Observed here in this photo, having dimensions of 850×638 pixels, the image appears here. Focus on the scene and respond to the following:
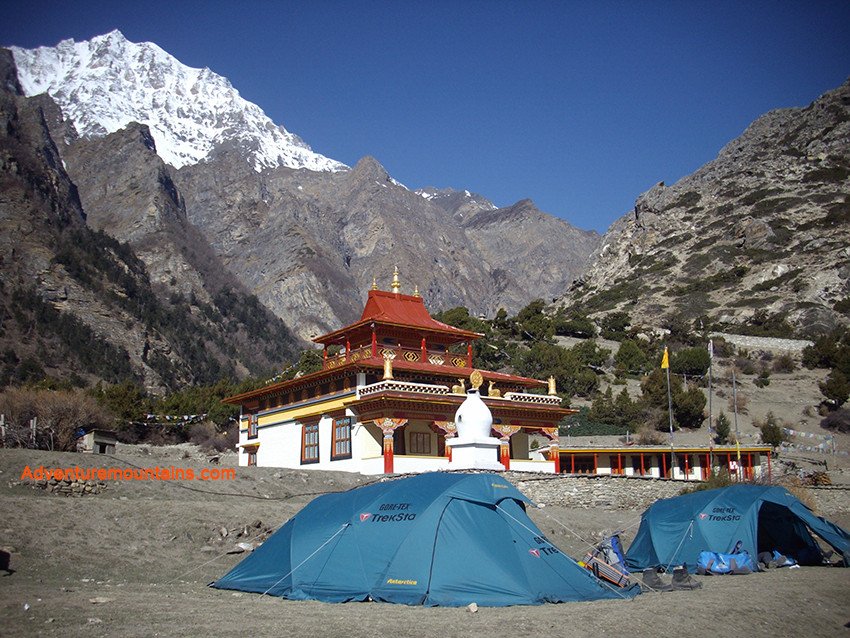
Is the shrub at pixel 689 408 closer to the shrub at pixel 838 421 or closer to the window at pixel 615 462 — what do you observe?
the shrub at pixel 838 421

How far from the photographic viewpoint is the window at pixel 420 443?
34.2 m

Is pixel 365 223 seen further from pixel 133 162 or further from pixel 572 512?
pixel 572 512

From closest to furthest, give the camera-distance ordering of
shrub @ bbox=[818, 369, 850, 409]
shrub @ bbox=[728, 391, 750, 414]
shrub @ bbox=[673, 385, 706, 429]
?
shrub @ bbox=[673, 385, 706, 429], shrub @ bbox=[818, 369, 850, 409], shrub @ bbox=[728, 391, 750, 414]

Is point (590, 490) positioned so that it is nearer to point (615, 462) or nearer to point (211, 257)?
point (615, 462)

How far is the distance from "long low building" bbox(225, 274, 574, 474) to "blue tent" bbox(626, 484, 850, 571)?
1445cm

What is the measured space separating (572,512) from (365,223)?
174 meters

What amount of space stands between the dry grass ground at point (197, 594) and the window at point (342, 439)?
12194 mm

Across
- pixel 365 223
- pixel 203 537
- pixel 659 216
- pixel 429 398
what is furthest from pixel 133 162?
pixel 203 537

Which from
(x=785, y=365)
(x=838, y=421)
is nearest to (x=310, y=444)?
(x=838, y=421)

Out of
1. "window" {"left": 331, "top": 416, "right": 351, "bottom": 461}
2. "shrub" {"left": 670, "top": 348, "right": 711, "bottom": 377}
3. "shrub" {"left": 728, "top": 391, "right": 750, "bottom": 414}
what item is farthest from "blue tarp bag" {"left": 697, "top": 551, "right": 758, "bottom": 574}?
"shrub" {"left": 670, "top": 348, "right": 711, "bottom": 377}

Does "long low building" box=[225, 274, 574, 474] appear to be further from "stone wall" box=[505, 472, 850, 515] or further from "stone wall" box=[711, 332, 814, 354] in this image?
"stone wall" box=[711, 332, 814, 354]

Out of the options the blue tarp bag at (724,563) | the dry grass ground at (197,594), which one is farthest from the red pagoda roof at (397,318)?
the blue tarp bag at (724,563)

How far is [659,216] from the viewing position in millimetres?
120312

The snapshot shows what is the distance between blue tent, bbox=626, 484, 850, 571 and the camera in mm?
17641
